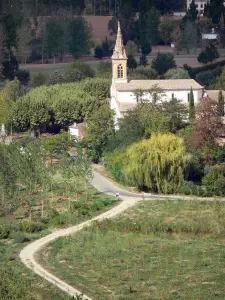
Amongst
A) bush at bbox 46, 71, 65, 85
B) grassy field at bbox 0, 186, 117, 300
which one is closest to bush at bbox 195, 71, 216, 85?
bush at bbox 46, 71, 65, 85

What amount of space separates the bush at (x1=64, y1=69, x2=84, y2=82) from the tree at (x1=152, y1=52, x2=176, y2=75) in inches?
229

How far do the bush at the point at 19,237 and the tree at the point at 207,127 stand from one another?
11.2 metres

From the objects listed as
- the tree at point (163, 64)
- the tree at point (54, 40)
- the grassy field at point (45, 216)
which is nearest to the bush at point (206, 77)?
the tree at point (163, 64)

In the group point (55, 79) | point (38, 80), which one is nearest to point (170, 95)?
point (55, 79)

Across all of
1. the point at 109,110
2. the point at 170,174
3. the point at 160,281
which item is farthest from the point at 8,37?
the point at 160,281

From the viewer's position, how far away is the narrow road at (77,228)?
36828 mm

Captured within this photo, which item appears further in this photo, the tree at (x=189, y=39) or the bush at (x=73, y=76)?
the tree at (x=189, y=39)

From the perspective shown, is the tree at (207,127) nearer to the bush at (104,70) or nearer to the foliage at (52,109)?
the foliage at (52,109)

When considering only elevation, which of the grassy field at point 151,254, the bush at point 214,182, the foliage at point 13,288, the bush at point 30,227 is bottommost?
the grassy field at point 151,254

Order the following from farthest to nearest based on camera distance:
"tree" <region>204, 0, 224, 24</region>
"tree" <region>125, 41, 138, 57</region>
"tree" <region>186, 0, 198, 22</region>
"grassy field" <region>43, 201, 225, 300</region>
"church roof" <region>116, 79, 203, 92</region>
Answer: "tree" <region>186, 0, 198, 22</region> < "tree" <region>204, 0, 224, 24</region> < "tree" <region>125, 41, 138, 57</region> < "church roof" <region>116, 79, 203, 92</region> < "grassy field" <region>43, 201, 225, 300</region>

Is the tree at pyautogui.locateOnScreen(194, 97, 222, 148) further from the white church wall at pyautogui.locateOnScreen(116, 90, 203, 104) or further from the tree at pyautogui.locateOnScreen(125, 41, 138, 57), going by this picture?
the tree at pyautogui.locateOnScreen(125, 41, 138, 57)

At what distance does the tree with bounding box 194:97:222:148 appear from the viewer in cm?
5109

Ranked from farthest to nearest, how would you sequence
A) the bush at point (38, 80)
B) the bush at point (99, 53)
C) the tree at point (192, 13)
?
the tree at point (192, 13), the bush at point (99, 53), the bush at point (38, 80)

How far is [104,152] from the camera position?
174ft
